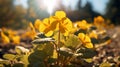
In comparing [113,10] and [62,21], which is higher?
[113,10]

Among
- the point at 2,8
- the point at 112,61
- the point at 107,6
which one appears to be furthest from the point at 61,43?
the point at 107,6

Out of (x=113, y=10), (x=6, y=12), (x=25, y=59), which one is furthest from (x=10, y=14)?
(x=25, y=59)

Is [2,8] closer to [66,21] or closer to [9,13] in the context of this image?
[9,13]

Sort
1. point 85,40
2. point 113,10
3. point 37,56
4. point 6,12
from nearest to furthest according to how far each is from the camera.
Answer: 1. point 37,56
2. point 85,40
3. point 6,12
4. point 113,10

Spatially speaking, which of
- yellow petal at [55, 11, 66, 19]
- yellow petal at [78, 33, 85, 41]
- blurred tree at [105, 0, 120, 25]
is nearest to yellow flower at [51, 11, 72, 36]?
yellow petal at [55, 11, 66, 19]

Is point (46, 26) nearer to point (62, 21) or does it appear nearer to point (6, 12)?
point (62, 21)

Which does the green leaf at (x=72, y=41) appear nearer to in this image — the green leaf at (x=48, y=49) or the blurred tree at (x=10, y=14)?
the green leaf at (x=48, y=49)

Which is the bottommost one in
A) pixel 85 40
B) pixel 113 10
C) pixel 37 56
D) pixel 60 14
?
pixel 37 56
